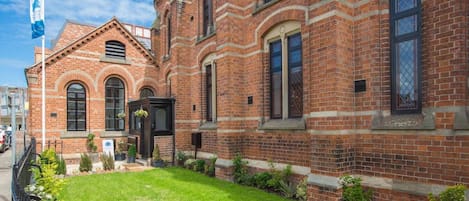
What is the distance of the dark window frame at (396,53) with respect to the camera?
5.48 metres

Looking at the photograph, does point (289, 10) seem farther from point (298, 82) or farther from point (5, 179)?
point (5, 179)

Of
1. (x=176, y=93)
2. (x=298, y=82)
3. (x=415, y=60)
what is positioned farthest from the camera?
(x=176, y=93)

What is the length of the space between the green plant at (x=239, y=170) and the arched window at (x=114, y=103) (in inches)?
386

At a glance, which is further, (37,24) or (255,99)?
(37,24)

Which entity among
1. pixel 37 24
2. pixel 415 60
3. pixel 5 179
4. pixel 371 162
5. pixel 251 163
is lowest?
pixel 5 179

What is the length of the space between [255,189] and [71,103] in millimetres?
12092

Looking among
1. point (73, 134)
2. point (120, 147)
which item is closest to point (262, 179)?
point (120, 147)

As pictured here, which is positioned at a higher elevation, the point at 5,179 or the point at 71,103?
the point at 71,103

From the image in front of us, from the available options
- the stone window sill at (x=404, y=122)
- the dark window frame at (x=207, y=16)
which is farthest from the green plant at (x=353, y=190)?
the dark window frame at (x=207, y=16)

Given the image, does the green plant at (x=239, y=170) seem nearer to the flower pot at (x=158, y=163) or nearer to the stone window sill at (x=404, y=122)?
the stone window sill at (x=404, y=122)

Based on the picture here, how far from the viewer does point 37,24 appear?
12.1m

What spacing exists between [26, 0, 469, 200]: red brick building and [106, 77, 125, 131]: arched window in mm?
7785

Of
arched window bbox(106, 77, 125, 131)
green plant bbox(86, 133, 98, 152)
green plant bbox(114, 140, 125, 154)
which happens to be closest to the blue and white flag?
arched window bbox(106, 77, 125, 131)

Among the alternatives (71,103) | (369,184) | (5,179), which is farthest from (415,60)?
(71,103)
